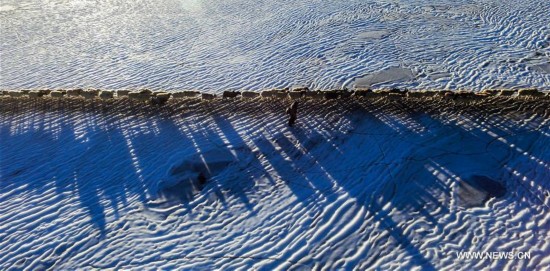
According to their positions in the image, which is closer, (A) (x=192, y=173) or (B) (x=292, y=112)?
(A) (x=192, y=173)

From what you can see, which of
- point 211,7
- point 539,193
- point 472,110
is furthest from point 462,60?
point 211,7

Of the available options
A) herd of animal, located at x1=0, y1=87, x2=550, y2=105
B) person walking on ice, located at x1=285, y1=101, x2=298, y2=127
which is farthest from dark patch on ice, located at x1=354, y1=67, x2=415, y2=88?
person walking on ice, located at x1=285, y1=101, x2=298, y2=127

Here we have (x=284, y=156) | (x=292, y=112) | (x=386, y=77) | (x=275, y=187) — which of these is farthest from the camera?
(x=386, y=77)

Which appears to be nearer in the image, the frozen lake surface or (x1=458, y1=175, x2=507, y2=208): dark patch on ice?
the frozen lake surface

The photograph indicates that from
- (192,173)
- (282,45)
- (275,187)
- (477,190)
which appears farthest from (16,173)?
(477,190)

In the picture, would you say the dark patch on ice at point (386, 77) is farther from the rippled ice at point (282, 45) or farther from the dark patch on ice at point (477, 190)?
the dark patch on ice at point (477, 190)

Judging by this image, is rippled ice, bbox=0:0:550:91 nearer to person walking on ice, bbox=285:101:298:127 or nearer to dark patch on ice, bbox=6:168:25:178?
person walking on ice, bbox=285:101:298:127

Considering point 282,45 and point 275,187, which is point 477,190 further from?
point 282,45
